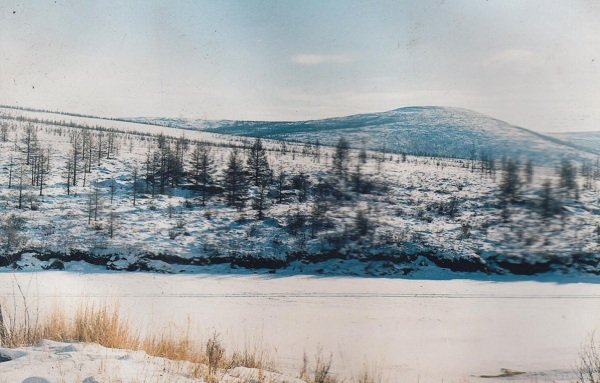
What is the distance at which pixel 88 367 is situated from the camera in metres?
3.53

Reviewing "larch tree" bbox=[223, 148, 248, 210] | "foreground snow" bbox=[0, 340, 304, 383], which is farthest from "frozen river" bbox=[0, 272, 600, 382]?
"larch tree" bbox=[223, 148, 248, 210]

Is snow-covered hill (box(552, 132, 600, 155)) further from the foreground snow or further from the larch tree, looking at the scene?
the larch tree

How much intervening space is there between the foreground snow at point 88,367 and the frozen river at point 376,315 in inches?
106

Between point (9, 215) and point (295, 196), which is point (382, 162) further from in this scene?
point (9, 215)

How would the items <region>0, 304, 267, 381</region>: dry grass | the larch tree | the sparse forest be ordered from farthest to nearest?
the larch tree, the sparse forest, <region>0, 304, 267, 381</region>: dry grass

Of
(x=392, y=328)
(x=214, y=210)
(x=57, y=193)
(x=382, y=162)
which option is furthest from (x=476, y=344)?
(x=57, y=193)

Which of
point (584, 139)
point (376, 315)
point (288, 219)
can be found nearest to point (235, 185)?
point (288, 219)

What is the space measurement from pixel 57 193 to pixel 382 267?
2081 centimetres

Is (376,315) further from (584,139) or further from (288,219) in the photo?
(288,219)

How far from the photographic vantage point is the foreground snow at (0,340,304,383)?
3305mm

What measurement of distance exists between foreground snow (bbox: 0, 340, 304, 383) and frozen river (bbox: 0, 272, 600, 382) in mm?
2687

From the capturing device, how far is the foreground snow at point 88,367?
3305mm

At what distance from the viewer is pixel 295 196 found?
30.3 metres

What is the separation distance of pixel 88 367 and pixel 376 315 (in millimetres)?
13493
